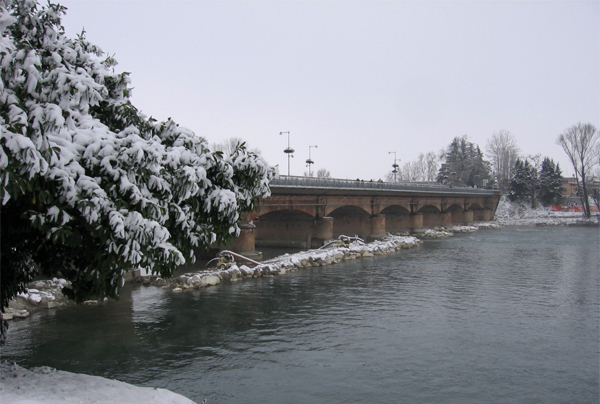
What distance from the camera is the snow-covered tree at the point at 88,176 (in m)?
6.40

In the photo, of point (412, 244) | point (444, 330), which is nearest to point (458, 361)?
point (444, 330)

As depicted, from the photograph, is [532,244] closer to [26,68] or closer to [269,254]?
[269,254]

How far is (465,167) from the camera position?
119m

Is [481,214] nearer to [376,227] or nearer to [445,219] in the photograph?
[445,219]

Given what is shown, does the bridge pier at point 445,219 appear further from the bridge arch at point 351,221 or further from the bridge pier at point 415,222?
the bridge arch at point 351,221

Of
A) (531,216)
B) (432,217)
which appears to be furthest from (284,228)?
(531,216)

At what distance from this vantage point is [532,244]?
43094mm

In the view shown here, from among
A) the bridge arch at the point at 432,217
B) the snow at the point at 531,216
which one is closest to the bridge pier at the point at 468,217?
the snow at the point at 531,216

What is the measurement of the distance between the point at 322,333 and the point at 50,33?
11.2m

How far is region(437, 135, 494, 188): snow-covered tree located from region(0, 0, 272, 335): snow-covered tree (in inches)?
4359

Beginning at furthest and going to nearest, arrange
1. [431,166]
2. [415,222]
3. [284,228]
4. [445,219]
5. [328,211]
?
[431,166], [445,219], [415,222], [284,228], [328,211]

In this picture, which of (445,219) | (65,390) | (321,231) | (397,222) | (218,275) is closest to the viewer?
(65,390)

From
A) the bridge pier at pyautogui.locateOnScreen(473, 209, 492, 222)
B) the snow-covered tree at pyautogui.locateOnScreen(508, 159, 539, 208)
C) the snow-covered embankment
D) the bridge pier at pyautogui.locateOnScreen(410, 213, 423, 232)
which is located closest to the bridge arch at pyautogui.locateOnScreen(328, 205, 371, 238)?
the snow-covered embankment

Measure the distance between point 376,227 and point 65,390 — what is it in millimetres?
42828
